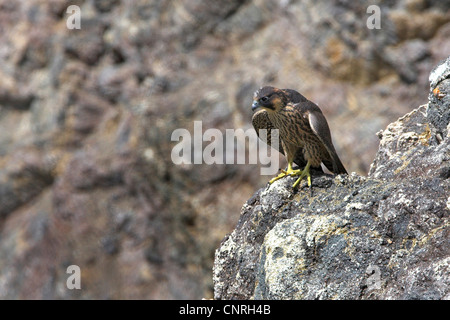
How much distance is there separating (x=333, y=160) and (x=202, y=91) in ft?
25.7

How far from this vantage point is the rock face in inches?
131

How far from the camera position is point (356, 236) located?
11.7ft

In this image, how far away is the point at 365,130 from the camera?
1116 cm

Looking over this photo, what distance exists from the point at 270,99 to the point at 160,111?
8022 mm

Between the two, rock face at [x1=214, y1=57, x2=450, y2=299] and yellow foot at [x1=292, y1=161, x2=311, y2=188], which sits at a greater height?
yellow foot at [x1=292, y1=161, x2=311, y2=188]

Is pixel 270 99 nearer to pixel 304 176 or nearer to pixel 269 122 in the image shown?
pixel 269 122

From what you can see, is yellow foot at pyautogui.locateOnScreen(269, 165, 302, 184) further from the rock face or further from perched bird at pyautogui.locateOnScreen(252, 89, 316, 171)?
perched bird at pyautogui.locateOnScreen(252, 89, 316, 171)

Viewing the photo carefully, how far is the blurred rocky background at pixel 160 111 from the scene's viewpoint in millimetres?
11562

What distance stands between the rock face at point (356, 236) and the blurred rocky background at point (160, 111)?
680cm

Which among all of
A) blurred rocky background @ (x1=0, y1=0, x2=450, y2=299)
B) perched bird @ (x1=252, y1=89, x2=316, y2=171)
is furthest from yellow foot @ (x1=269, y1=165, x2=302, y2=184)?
blurred rocky background @ (x1=0, y1=0, x2=450, y2=299)

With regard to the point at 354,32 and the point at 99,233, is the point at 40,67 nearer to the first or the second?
the point at 99,233

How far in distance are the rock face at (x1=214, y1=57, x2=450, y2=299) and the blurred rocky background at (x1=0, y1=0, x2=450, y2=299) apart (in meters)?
6.80

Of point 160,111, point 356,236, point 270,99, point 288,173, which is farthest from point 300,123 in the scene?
point 160,111

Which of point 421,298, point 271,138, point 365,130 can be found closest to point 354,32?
point 365,130
